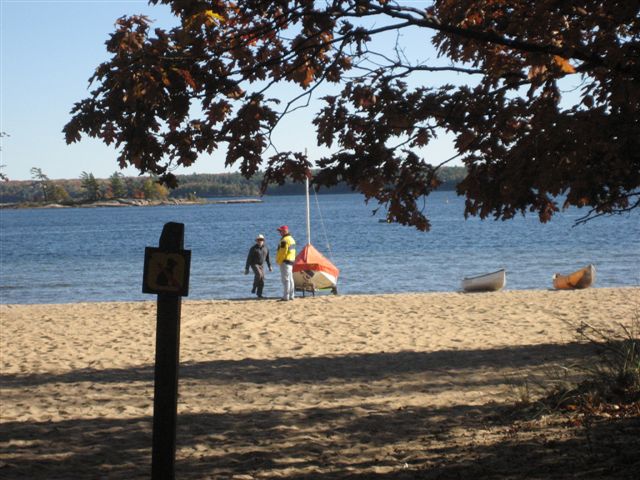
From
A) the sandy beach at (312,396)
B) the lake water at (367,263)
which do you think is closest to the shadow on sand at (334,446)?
the sandy beach at (312,396)

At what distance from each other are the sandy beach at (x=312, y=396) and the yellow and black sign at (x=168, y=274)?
2188 millimetres

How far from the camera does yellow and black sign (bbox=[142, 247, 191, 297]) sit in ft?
17.8

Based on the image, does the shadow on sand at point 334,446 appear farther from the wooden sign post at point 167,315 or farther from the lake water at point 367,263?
A: the lake water at point 367,263

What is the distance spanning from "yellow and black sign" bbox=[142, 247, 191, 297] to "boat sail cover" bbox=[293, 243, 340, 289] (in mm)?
19626

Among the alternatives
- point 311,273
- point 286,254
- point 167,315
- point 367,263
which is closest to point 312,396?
point 167,315

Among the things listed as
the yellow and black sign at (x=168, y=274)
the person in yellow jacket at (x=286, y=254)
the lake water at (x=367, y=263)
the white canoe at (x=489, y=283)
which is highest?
the yellow and black sign at (x=168, y=274)

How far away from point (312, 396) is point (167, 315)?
4951 mm

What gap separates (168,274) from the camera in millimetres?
5449

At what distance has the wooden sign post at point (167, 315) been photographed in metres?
5.45

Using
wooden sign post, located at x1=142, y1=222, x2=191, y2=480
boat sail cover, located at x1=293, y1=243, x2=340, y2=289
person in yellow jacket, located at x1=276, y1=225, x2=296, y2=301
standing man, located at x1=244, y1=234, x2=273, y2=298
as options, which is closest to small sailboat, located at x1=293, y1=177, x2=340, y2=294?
boat sail cover, located at x1=293, y1=243, x2=340, y2=289

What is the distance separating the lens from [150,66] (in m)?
6.27

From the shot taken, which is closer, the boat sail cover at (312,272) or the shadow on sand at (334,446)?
the shadow on sand at (334,446)

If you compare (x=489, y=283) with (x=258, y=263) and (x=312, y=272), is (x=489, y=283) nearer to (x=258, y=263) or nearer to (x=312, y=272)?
(x=312, y=272)

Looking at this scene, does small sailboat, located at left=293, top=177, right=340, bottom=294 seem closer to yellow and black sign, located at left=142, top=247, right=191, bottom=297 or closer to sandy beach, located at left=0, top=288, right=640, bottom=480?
sandy beach, located at left=0, top=288, right=640, bottom=480
